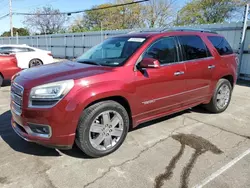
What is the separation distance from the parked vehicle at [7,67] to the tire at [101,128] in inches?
248

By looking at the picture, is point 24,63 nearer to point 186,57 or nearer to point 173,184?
point 186,57

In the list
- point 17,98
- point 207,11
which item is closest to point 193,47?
point 17,98

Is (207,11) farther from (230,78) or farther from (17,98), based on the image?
(17,98)


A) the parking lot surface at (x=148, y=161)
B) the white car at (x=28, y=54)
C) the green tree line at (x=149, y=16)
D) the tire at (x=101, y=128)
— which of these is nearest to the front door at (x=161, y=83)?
the tire at (x=101, y=128)

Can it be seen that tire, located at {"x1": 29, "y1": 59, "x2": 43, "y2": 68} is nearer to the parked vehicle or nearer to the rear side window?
the parked vehicle

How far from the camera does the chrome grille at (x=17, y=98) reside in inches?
112

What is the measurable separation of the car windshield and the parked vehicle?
5.07 m

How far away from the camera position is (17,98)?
9.71 ft

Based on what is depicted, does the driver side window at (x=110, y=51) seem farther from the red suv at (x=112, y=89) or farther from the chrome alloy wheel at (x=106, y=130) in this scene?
the chrome alloy wheel at (x=106, y=130)

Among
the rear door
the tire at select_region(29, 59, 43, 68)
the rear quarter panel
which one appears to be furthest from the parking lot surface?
the tire at select_region(29, 59, 43, 68)

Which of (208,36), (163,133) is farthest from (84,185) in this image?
(208,36)

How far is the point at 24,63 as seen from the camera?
30.5 ft

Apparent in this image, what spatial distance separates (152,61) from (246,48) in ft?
25.1

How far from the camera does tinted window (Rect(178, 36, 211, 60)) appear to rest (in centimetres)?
400
